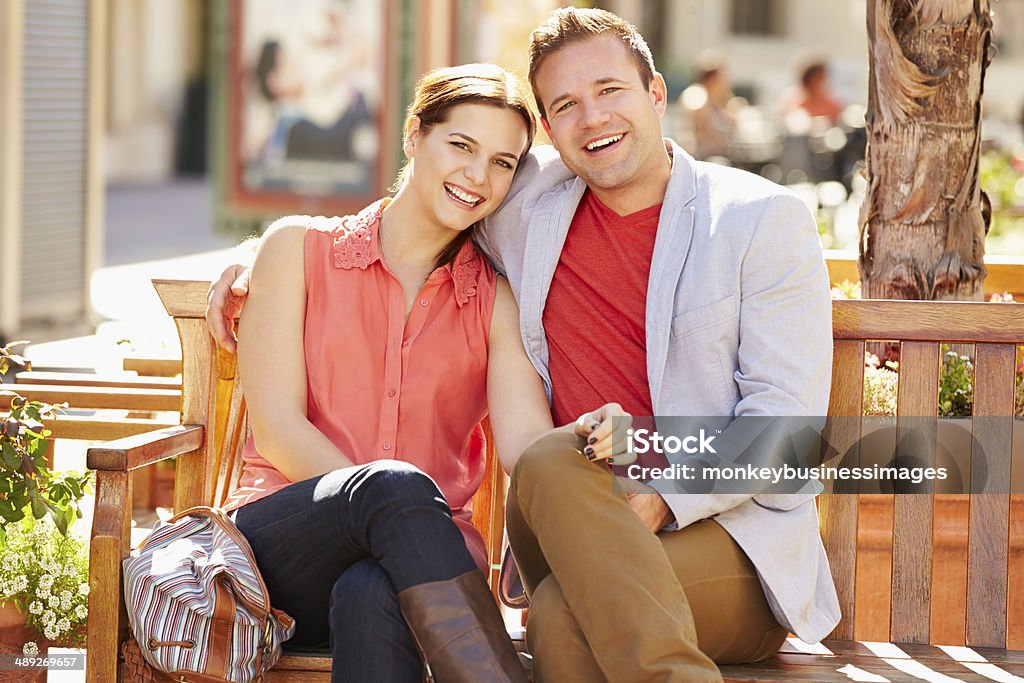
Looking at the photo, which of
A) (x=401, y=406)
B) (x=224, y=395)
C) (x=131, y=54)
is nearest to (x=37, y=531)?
(x=224, y=395)

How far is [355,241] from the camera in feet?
11.2

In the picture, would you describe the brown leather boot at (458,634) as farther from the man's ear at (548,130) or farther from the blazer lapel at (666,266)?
the man's ear at (548,130)

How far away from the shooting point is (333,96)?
1225 cm

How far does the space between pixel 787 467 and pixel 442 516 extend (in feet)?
2.47

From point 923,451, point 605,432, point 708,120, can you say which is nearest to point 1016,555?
point 923,451

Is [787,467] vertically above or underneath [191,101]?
underneath

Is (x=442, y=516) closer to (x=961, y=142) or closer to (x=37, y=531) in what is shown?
(x=37, y=531)

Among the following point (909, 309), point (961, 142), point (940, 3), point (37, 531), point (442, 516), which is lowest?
point (37, 531)

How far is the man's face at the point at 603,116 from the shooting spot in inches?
129

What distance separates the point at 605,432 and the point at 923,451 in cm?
92

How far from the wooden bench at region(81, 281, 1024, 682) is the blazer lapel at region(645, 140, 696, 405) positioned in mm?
430

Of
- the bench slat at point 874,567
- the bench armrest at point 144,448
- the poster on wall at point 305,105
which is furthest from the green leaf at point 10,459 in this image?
the poster on wall at point 305,105

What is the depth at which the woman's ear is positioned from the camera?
133 inches

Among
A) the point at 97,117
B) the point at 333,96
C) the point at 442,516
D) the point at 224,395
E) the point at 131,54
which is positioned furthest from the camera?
the point at 131,54
